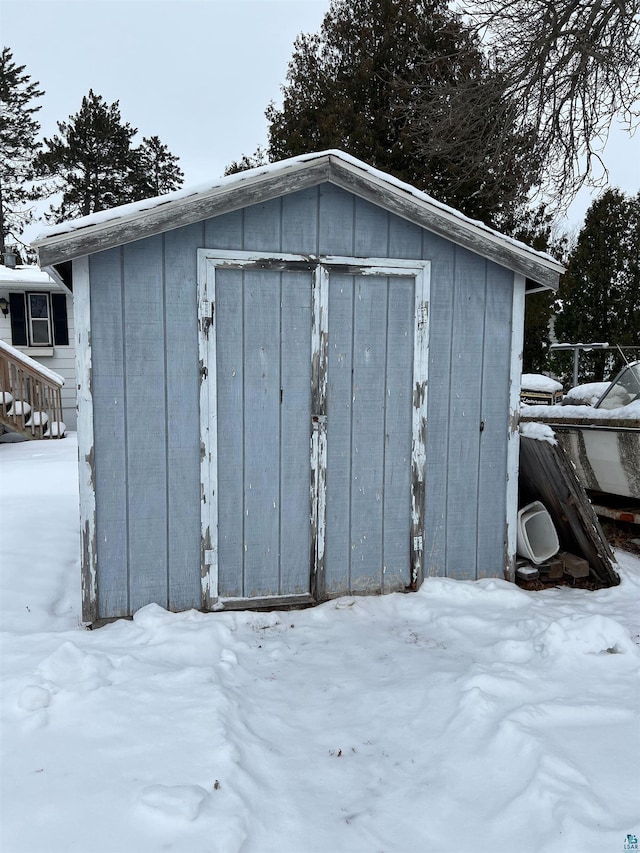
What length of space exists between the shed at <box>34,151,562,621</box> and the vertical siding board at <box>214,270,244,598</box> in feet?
0.03

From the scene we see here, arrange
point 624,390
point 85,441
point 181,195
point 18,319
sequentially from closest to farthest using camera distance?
point 181,195 → point 85,441 → point 624,390 → point 18,319

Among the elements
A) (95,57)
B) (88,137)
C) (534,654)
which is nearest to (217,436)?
(534,654)

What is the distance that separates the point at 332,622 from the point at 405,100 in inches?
587

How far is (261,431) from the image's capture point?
4348 millimetres

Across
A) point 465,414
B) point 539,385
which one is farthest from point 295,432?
point 539,385

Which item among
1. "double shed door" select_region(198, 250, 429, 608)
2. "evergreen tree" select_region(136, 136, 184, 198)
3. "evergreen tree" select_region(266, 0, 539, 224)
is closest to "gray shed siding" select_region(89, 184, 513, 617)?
"double shed door" select_region(198, 250, 429, 608)

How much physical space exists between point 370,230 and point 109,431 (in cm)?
232

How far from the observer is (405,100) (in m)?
15.5

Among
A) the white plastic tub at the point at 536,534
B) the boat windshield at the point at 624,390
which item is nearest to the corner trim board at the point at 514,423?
the white plastic tub at the point at 536,534

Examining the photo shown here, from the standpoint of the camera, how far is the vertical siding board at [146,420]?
4020 mm

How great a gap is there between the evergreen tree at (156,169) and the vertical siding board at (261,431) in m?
22.3

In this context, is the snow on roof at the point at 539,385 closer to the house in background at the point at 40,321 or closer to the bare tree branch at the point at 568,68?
the bare tree branch at the point at 568,68

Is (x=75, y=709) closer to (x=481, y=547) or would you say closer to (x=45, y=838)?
(x=45, y=838)

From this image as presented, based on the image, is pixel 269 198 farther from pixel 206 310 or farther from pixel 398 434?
pixel 398 434
